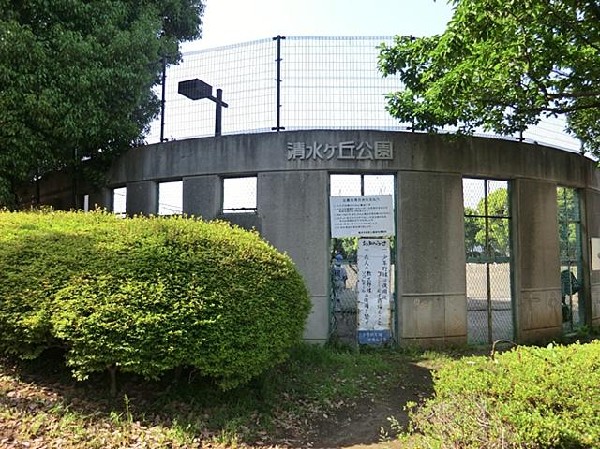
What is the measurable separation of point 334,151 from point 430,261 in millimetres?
2411

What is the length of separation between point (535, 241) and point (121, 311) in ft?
24.6

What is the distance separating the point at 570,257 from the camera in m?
9.88

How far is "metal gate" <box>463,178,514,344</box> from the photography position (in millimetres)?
8389

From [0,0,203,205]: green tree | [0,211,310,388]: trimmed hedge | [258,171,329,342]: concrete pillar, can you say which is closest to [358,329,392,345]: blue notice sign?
[258,171,329,342]: concrete pillar

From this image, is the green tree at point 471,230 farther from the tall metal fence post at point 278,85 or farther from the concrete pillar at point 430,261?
the tall metal fence post at point 278,85

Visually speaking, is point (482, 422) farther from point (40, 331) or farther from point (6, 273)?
point (6, 273)

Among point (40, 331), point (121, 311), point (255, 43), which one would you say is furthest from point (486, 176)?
point (40, 331)

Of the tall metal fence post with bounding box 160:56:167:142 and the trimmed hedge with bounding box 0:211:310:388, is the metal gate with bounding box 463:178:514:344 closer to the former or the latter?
the trimmed hedge with bounding box 0:211:310:388

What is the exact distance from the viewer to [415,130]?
320 inches

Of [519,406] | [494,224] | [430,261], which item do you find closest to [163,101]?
[430,261]

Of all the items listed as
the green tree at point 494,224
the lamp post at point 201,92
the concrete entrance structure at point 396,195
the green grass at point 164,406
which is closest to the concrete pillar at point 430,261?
the concrete entrance structure at point 396,195

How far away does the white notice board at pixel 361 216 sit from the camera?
774 cm

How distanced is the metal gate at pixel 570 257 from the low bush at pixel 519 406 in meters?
6.96

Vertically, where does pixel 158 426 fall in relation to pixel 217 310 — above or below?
below
